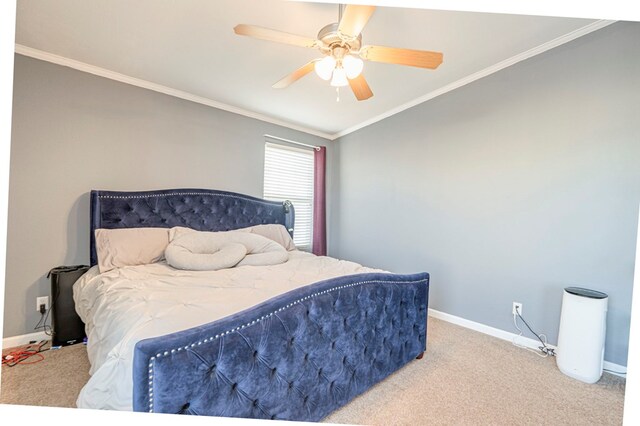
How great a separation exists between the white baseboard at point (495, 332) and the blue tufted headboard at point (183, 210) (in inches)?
85.3

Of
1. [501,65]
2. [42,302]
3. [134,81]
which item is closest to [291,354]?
[42,302]

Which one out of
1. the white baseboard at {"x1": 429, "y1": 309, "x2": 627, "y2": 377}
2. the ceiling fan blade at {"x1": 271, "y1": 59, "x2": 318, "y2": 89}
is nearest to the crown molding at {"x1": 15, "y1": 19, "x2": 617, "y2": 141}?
the ceiling fan blade at {"x1": 271, "y1": 59, "x2": 318, "y2": 89}

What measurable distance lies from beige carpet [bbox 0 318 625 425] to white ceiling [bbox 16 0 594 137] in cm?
243

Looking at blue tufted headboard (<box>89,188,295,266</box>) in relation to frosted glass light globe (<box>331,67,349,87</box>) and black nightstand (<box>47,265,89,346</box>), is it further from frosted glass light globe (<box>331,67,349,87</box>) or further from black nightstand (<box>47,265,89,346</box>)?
frosted glass light globe (<box>331,67,349,87</box>)

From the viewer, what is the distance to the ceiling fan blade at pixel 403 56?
61.1 inches

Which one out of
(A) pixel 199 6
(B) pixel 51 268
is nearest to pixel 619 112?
(A) pixel 199 6

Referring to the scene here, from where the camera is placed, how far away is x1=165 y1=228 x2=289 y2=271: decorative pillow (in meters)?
2.16

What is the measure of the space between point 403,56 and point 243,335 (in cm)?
173

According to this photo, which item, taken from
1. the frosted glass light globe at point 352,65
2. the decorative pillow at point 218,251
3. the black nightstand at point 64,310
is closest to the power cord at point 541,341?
the decorative pillow at point 218,251

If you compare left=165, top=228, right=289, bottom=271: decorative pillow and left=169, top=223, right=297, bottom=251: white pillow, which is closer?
left=165, top=228, right=289, bottom=271: decorative pillow

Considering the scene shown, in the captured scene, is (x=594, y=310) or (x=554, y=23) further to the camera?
(x=554, y=23)

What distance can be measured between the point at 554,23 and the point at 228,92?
2.91 metres

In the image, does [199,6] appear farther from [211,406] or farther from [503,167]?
[503,167]

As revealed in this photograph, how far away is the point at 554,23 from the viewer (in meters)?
2.01
